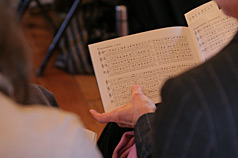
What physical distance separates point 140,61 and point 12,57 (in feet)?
1.80

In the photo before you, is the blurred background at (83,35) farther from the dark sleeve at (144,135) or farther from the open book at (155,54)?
the dark sleeve at (144,135)

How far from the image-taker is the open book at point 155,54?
37.9 inches

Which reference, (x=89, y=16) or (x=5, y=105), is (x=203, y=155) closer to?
(x=5, y=105)

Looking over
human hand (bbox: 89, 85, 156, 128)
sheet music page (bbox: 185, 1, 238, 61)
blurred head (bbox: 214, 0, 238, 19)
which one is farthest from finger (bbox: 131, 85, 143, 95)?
blurred head (bbox: 214, 0, 238, 19)

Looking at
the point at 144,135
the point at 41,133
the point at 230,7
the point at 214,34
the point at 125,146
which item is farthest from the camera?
the point at 214,34

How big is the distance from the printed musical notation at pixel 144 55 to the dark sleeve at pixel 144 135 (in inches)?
7.7

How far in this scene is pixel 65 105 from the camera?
1.98 meters

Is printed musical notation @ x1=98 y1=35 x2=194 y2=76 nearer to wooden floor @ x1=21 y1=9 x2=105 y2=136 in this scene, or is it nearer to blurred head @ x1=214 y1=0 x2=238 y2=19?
blurred head @ x1=214 y1=0 x2=238 y2=19

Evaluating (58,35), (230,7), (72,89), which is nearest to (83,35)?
(58,35)

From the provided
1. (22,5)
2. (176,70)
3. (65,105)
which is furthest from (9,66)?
(22,5)

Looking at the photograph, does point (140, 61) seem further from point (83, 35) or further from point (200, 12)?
point (83, 35)

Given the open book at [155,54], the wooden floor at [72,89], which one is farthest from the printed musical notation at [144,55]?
the wooden floor at [72,89]

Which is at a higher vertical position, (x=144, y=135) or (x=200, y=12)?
(x=200, y=12)

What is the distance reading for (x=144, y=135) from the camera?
0.80 meters
